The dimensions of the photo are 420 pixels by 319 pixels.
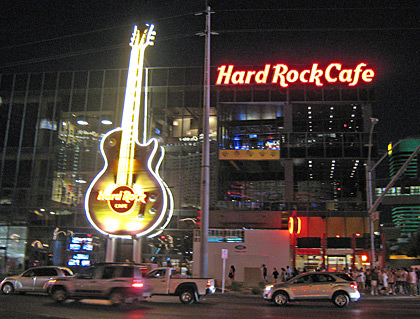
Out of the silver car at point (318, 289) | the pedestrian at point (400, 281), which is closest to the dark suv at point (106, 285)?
the silver car at point (318, 289)

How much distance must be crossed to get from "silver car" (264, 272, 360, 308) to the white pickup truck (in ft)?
9.26

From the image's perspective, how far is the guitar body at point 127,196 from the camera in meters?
28.6

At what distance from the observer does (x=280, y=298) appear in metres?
18.3

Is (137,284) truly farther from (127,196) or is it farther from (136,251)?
(136,251)

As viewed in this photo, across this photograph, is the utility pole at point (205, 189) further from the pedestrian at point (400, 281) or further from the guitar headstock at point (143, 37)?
the pedestrian at point (400, 281)

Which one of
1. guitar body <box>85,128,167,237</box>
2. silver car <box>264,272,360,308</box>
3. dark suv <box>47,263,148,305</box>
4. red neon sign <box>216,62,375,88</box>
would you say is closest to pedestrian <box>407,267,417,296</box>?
silver car <box>264,272,360,308</box>

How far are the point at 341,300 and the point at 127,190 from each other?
16.0 meters

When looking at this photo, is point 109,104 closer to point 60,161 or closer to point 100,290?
point 60,161

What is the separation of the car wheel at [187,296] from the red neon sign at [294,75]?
74.9 feet

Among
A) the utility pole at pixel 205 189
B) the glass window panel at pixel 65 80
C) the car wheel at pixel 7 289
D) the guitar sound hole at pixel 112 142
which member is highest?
the glass window panel at pixel 65 80

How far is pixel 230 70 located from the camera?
37656 mm

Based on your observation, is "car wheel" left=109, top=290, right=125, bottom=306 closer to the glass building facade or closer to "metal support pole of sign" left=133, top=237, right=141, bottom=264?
"metal support pole of sign" left=133, top=237, right=141, bottom=264

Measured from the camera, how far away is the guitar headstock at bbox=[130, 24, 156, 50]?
31219 millimetres

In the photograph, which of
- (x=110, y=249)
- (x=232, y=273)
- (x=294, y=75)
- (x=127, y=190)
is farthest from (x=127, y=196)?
(x=294, y=75)
